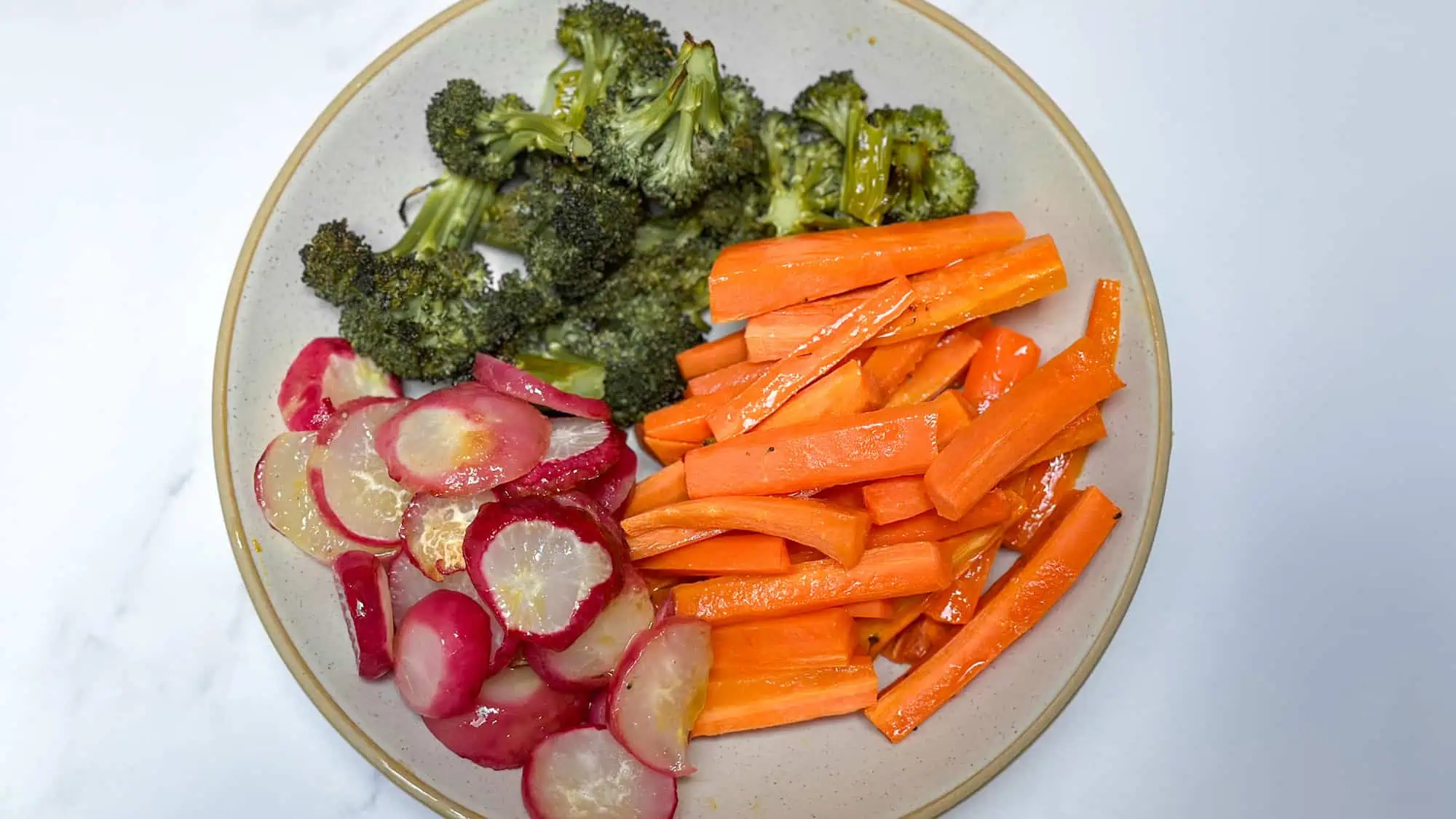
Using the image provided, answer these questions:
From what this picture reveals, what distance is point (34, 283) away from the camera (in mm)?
2545

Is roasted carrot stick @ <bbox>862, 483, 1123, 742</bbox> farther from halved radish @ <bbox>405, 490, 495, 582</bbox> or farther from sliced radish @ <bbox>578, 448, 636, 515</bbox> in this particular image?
halved radish @ <bbox>405, 490, 495, 582</bbox>

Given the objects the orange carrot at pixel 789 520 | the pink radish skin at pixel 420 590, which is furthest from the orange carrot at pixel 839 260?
the pink radish skin at pixel 420 590

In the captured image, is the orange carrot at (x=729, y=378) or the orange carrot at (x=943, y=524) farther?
the orange carrot at (x=729, y=378)

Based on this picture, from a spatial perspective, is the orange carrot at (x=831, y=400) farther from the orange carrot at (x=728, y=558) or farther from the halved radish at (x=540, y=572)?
the halved radish at (x=540, y=572)

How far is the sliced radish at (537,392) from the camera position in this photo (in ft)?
6.85

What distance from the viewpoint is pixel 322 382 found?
6.99 feet

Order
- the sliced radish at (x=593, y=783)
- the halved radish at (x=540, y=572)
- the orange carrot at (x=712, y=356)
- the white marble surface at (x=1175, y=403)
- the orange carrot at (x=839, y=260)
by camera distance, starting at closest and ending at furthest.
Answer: the halved radish at (x=540, y=572), the sliced radish at (x=593, y=783), the orange carrot at (x=839, y=260), the orange carrot at (x=712, y=356), the white marble surface at (x=1175, y=403)

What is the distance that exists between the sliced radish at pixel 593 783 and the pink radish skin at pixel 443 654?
0.76ft

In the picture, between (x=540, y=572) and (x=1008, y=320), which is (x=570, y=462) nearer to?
(x=540, y=572)

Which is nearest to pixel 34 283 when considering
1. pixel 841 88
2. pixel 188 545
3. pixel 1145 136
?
pixel 188 545

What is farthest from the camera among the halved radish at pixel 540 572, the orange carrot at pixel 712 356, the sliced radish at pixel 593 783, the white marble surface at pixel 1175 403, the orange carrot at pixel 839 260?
the white marble surface at pixel 1175 403

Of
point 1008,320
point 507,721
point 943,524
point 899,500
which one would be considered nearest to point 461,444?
point 507,721

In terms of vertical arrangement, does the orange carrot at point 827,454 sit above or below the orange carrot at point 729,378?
below

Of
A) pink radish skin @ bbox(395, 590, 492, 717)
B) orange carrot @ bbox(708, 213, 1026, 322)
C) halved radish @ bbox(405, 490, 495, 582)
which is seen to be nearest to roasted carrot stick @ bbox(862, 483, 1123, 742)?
orange carrot @ bbox(708, 213, 1026, 322)
